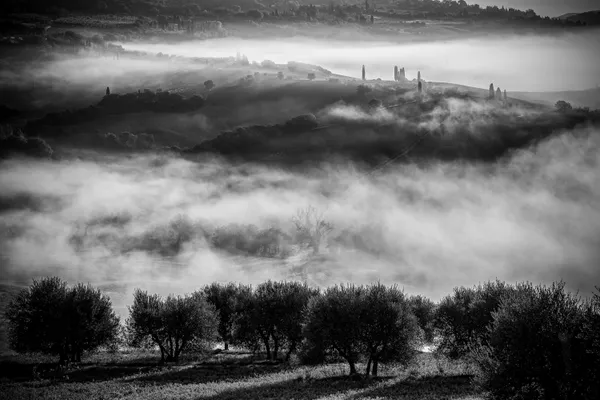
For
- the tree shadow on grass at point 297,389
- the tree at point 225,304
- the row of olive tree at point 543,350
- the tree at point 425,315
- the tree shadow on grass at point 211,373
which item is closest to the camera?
the row of olive tree at point 543,350

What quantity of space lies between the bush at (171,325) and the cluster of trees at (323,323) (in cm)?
18

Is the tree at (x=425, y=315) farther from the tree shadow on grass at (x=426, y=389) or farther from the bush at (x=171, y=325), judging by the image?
the bush at (x=171, y=325)

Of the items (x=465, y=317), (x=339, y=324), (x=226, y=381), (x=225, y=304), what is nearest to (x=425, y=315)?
(x=465, y=317)

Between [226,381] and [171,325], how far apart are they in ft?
84.9

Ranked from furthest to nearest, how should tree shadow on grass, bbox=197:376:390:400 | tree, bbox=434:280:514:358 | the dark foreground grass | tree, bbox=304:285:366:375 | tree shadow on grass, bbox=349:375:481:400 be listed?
tree, bbox=434:280:514:358 → tree, bbox=304:285:366:375 → the dark foreground grass → tree shadow on grass, bbox=197:376:390:400 → tree shadow on grass, bbox=349:375:481:400

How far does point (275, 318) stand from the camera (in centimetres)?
10338

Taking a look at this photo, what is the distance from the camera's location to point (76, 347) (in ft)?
327

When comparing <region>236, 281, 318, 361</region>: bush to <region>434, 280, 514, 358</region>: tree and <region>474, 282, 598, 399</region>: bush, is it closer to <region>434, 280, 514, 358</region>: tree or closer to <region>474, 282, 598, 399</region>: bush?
<region>434, 280, 514, 358</region>: tree

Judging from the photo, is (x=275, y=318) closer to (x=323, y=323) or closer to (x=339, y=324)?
(x=323, y=323)

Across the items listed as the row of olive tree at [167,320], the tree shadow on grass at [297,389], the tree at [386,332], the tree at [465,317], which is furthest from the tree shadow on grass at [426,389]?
the tree at [465,317]

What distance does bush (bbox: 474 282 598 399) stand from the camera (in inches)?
1753

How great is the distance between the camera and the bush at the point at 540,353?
44531mm

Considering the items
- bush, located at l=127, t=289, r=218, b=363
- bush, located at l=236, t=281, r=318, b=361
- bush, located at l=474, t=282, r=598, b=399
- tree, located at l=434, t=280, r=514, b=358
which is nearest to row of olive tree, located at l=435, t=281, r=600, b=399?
bush, located at l=474, t=282, r=598, b=399

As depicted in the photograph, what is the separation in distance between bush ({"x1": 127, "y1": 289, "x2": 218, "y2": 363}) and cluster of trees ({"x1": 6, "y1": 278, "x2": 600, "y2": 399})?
0.59ft
